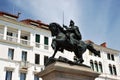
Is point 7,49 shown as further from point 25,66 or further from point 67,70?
point 67,70

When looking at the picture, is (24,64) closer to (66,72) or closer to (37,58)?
(37,58)

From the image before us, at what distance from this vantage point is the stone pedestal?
1056 centimetres

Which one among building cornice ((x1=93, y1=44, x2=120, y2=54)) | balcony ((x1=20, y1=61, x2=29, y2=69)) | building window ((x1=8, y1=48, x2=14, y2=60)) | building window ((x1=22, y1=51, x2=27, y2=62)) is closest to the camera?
building window ((x1=8, y1=48, x2=14, y2=60))

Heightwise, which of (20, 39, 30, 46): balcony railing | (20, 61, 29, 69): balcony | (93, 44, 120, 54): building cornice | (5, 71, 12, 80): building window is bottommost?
(5, 71, 12, 80): building window

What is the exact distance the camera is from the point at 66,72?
10812mm

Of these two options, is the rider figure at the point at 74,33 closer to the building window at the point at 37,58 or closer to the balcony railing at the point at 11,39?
the balcony railing at the point at 11,39

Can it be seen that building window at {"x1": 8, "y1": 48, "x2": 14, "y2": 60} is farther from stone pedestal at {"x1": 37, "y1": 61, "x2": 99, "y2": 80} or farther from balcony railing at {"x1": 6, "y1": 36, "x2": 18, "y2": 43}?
stone pedestal at {"x1": 37, "y1": 61, "x2": 99, "y2": 80}

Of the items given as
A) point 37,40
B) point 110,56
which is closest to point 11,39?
point 37,40

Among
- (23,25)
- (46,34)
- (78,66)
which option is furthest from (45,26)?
(78,66)

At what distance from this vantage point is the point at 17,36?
33969 mm

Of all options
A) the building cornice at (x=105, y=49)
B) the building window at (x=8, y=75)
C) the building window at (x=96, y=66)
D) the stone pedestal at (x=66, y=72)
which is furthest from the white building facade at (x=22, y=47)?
the stone pedestal at (x=66, y=72)

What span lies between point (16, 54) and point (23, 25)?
14.5 ft

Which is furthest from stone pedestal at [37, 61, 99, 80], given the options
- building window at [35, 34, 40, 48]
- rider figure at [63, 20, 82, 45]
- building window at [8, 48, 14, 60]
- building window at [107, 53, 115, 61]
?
building window at [107, 53, 115, 61]

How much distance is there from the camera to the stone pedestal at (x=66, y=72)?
10.6 meters
